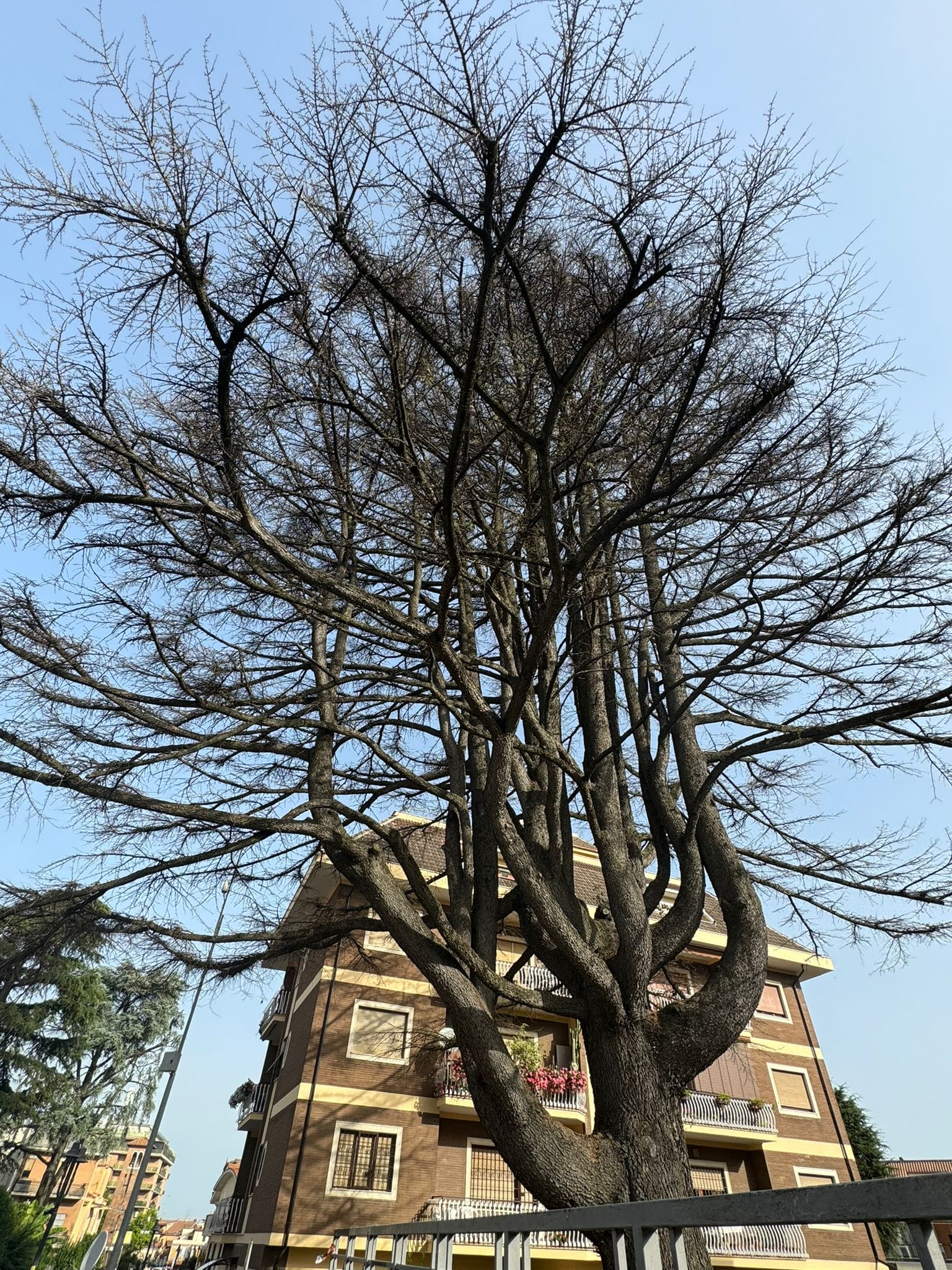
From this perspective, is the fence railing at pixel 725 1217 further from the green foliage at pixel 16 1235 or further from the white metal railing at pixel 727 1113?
the green foliage at pixel 16 1235

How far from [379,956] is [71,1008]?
1991 cm

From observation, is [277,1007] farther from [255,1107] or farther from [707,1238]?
[707,1238]

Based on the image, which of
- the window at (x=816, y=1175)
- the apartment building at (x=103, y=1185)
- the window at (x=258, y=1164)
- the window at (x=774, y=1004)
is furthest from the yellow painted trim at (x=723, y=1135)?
the apartment building at (x=103, y=1185)

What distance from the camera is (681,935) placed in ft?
20.9

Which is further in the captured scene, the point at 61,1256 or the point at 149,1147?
the point at 61,1256

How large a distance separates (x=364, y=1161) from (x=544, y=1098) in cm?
388

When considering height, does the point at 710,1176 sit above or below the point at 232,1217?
above

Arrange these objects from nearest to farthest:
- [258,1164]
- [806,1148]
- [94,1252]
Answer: [94,1252]
[258,1164]
[806,1148]

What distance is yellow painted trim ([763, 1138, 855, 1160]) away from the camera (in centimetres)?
1941

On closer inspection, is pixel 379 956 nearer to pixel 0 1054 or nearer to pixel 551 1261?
pixel 551 1261

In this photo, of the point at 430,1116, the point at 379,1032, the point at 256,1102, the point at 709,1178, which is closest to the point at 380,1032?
the point at 379,1032

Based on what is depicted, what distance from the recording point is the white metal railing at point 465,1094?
645 inches

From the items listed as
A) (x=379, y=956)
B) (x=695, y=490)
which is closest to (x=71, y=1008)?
(x=379, y=956)

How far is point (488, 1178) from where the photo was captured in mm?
16422
